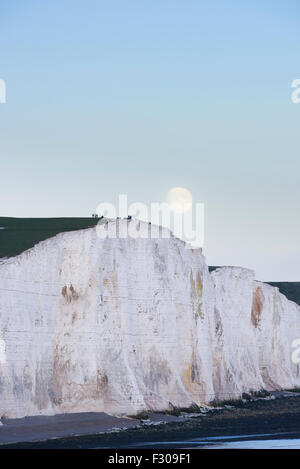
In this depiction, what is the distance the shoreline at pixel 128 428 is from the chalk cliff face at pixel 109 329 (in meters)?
1.01

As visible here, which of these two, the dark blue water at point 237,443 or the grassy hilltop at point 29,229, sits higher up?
the grassy hilltop at point 29,229

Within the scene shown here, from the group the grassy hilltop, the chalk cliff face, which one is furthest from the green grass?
the chalk cliff face

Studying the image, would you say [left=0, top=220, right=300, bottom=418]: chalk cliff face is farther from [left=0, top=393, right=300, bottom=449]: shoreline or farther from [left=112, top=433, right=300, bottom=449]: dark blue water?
[left=112, top=433, right=300, bottom=449]: dark blue water

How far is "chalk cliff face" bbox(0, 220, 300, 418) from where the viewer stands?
157 ft

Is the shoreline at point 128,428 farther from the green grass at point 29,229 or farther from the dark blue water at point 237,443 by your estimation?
the green grass at point 29,229

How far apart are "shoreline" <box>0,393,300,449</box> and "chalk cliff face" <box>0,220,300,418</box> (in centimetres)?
101

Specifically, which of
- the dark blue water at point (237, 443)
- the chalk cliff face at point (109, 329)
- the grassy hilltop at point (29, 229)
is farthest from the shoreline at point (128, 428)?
the grassy hilltop at point (29, 229)

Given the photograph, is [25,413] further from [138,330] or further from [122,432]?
[138,330]

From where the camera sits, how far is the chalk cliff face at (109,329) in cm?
4772

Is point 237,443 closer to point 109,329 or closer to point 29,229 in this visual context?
point 109,329

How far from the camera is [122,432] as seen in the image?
146ft

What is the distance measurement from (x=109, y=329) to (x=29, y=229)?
7.19 meters
